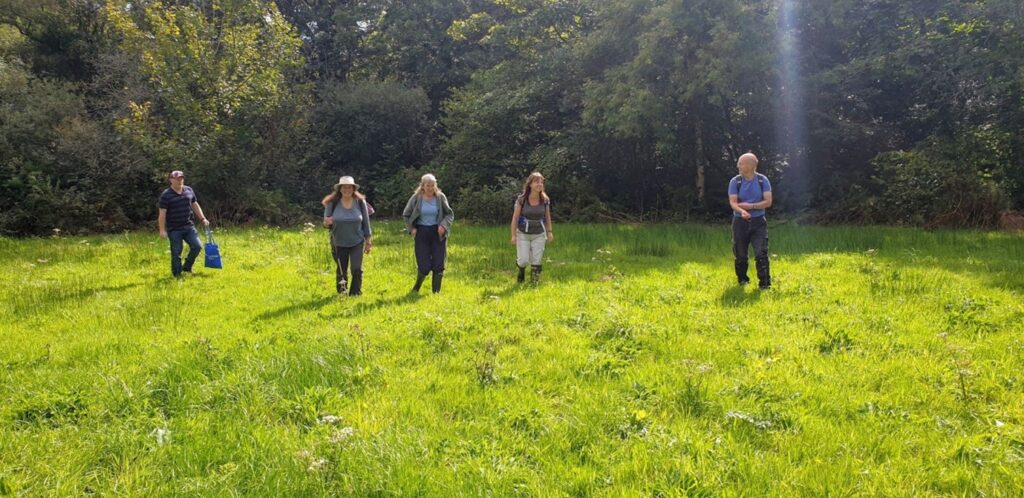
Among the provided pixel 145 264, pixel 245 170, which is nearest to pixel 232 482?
pixel 145 264

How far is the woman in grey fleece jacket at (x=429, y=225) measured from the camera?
8492mm

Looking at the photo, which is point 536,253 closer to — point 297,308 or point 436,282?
point 436,282

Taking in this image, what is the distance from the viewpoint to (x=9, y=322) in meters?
6.91

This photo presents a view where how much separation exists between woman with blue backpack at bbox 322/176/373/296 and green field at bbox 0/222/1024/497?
1.48 feet

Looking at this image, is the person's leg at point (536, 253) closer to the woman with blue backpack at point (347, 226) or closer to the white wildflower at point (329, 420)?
the woman with blue backpack at point (347, 226)

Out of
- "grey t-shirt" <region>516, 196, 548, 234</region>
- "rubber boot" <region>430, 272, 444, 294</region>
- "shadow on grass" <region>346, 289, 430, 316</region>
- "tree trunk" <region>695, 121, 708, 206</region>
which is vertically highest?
"tree trunk" <region>695, 121, 708, 206</region>

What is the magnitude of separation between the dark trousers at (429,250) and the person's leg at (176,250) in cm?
448

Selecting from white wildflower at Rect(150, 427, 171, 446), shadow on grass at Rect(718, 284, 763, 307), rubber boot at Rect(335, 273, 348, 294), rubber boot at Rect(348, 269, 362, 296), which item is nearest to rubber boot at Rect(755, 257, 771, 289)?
shadow on grass at Rect(718, 284, 763, 307)

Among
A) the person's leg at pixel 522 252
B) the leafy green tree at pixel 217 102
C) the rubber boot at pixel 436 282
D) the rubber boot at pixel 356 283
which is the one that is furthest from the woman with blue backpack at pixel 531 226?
the leafy green tree at pixel 217 102

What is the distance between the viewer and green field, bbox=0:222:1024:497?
11.3 feet

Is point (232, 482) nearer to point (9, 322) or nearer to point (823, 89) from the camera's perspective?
point (9, 322)

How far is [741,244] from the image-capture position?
27.9ft

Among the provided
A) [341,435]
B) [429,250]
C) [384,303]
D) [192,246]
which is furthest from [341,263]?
[341,435]

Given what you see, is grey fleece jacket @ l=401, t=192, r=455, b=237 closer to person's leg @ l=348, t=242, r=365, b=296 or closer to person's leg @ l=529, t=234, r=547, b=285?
person's leg @ l=348, t=242, r=365, b=296
